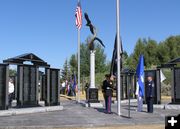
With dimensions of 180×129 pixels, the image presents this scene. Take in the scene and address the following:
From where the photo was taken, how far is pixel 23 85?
19.0 meters

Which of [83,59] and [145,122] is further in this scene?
[83,59]

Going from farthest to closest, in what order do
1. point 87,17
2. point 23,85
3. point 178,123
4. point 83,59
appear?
point 83,59
point 87,17
point 23,85
point 178,123

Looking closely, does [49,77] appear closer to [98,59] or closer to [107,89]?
[107,89]

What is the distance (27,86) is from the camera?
1922 cm

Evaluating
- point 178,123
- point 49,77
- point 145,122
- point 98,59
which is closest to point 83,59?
point 98,59

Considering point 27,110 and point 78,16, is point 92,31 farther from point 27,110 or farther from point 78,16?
point 27,110

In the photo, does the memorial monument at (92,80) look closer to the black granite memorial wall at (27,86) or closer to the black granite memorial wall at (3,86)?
the black granite memorial wall at (27,86)

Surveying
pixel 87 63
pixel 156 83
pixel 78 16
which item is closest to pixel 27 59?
pixel 156 83

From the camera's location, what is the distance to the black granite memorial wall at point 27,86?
18.8 metres

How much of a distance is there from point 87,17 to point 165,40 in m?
62.7

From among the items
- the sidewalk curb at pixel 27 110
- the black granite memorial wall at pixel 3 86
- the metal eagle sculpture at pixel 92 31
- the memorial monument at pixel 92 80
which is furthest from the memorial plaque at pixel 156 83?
the black granite memorial wall at pixel 3 86

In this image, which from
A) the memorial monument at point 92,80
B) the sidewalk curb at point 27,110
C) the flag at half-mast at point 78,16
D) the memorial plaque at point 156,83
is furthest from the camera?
the flag at half-mast at point 78,16

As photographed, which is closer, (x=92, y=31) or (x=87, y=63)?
(x=92, y=31)

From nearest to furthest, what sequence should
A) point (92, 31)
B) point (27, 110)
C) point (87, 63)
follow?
point (27, 110) < point (92, 31) < point (87, 63)
